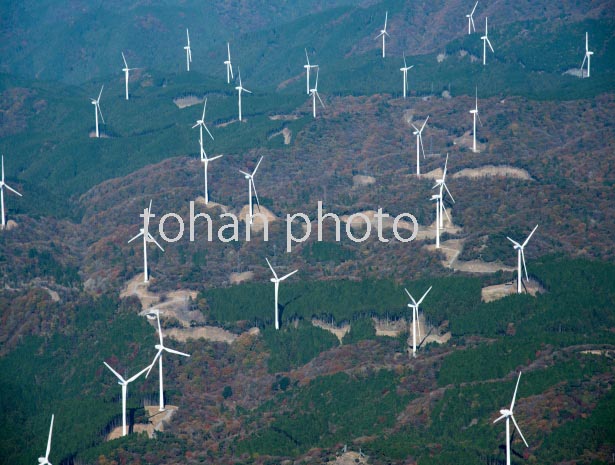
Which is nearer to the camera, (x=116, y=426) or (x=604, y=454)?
(x=604, y=454)

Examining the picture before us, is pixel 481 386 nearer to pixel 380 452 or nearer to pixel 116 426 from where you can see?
pixel 380 452

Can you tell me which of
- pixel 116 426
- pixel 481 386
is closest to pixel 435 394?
pixel 481 386

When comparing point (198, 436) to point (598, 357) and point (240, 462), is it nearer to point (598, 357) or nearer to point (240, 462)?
point (240, 462)

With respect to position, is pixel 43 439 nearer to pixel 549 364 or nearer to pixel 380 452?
pixel 380 452

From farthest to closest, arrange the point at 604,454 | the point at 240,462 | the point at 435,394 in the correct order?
1. the point at 435,394
2. the point at 240,462
3. the point at 604,454

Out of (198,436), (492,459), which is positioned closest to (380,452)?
(492,459)

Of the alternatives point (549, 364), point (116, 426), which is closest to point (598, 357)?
point (549, 364)

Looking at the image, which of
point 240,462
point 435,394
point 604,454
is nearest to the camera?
point 604,454

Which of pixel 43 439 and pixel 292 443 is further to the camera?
pixel 43 439
